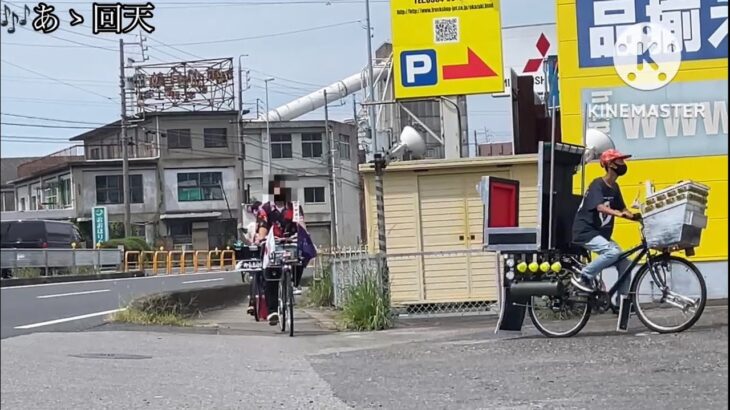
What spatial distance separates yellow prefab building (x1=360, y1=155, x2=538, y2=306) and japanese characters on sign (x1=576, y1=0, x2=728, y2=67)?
6.19 ft

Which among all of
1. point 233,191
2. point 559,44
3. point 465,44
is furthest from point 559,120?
point 233,191

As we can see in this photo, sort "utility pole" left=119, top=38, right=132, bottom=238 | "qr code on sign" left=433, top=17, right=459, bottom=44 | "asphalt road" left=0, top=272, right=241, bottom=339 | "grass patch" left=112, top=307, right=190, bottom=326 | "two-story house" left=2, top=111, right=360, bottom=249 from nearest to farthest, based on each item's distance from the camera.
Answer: "utility pole" left=119, top=38, right=132, bottom=238, "two-story house" left=2, top=111, right=360, bottom=249, "asphalt road" left=0, top=272, right=241, bottom=339, "grass patch" left=112, top=307, right=190, bottom=326, "qr code on sign" left=433, top=17, right=459, bottom=44

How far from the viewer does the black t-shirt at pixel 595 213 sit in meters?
7.17

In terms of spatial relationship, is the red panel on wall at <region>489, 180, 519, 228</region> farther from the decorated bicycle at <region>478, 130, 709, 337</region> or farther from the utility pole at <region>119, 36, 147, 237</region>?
the utility pole at <region>119, 36, 147, 237</region>

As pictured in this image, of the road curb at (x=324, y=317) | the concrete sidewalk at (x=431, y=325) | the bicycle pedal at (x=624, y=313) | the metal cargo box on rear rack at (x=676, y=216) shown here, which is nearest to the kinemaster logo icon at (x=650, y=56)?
the concrete sidewalk at (x=431, y=325)

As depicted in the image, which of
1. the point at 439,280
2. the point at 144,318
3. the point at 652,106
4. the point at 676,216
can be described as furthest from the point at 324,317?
the point at 676,216

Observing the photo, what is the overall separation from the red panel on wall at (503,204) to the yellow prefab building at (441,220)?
259 centimetres

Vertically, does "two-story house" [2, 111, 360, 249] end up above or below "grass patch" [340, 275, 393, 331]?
above

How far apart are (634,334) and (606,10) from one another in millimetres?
3701

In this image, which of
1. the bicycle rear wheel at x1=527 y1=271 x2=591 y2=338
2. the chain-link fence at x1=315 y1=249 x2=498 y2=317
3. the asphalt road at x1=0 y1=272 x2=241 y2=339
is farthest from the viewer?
the chain-link fence at x1=315 y1=249 x2=498 y2=317

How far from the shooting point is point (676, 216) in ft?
22.5

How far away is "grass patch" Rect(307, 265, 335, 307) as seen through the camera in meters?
13.9

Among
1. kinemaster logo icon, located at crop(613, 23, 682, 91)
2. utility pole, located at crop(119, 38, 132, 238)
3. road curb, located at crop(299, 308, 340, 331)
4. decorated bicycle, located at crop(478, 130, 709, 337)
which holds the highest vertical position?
kinemaster logo icon, located at crop(613, 23, 682, 91)

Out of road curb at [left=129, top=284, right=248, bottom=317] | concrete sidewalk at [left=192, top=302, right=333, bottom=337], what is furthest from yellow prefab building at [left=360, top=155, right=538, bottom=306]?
road curb at [left=129, top=284, right=248, bottom=317]
